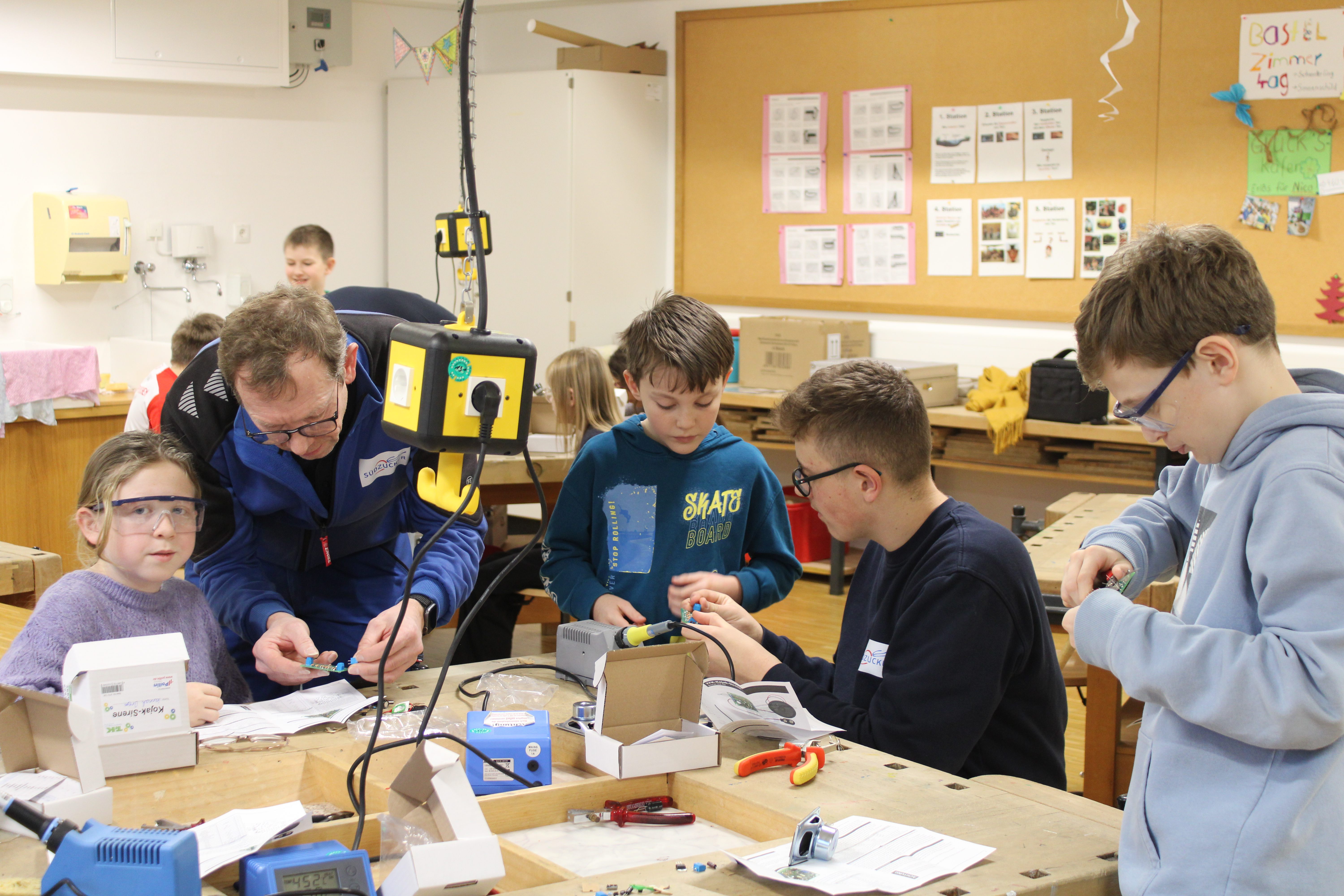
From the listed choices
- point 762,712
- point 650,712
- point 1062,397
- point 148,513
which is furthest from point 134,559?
point 1062,397

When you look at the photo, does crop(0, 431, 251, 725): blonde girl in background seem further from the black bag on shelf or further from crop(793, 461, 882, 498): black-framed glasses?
the black bag on shelf

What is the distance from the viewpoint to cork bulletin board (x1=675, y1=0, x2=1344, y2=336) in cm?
477

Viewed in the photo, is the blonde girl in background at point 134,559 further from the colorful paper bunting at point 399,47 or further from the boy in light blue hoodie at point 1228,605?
the colorful paper bunting at point 399,47

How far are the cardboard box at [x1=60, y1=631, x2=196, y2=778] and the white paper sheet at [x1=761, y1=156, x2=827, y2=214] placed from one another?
15.5ft

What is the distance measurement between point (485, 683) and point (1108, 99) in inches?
168

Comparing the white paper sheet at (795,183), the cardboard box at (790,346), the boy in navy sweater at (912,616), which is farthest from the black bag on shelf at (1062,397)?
the boy in navy sweater at (912,616)

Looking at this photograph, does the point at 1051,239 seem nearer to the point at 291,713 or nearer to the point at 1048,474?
the point at 1048,474

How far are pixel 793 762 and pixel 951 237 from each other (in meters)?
4.33

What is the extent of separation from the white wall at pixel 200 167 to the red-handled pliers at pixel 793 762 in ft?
16.2

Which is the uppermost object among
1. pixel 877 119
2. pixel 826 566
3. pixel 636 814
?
pixel 877 119

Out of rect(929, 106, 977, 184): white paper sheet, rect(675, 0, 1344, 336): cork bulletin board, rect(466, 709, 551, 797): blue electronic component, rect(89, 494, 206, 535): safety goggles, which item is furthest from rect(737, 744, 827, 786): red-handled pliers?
rect(929, 106, 977, 184): white paper sheet

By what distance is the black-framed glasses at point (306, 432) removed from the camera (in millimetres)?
1883

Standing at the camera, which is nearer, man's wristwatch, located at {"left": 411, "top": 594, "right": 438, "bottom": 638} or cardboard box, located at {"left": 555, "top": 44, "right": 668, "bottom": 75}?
man's wristwatch, located at {"left": 411, "top": 594, "right": 438, "bottom": 638}

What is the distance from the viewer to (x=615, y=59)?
5996 mm
